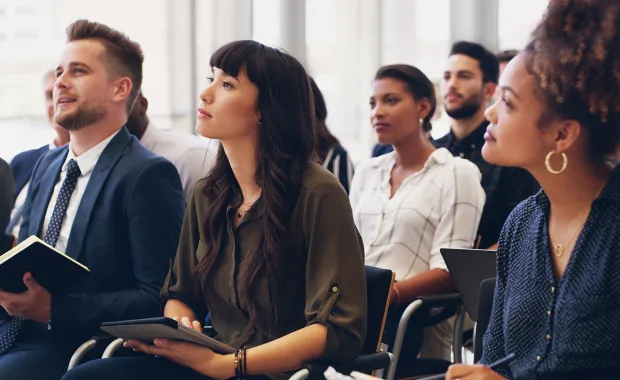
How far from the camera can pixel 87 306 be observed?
2.61 m

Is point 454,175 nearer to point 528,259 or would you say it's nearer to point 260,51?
point 260,51

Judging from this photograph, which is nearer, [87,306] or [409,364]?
[87,306]

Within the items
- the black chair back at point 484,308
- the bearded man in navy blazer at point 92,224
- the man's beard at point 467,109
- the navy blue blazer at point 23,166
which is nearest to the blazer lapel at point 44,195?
the bearded man in navy blazer at point 92,224

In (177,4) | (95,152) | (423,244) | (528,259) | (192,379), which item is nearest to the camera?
(528,259)

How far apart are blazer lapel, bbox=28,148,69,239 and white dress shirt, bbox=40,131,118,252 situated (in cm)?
1

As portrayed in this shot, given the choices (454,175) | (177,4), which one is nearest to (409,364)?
(454,175)

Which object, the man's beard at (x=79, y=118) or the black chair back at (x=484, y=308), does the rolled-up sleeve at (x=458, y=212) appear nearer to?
the black chair back at (x=484, y=308)

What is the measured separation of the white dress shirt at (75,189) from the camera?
281 centimetres

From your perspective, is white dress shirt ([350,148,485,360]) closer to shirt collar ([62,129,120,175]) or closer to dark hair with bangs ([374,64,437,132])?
dark hair with bangs ([374,64,437,132])

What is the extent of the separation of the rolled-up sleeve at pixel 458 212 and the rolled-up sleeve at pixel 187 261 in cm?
108

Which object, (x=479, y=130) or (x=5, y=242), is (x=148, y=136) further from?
(x=479, y=130)

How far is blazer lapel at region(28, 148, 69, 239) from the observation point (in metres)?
2.90

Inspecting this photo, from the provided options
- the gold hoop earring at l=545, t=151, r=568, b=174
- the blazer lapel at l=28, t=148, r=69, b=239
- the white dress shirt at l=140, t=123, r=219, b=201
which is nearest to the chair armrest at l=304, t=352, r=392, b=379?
the gold hoop earring at l=545, t=151, r=568, b=174

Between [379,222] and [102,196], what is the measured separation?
45.6 inches
